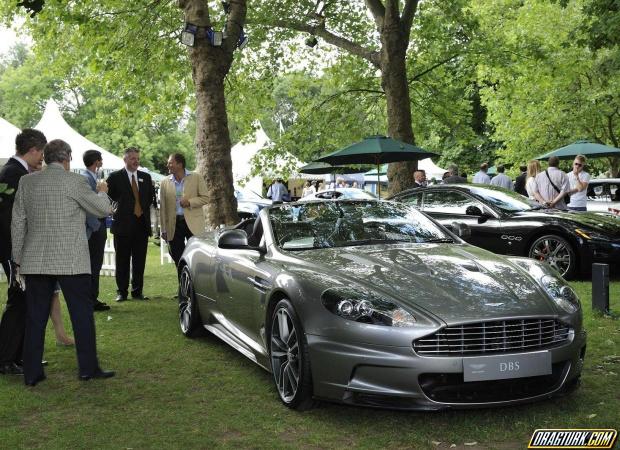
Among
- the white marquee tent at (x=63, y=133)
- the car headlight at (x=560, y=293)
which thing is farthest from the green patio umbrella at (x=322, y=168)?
the car headlight at (x=560, y=293)

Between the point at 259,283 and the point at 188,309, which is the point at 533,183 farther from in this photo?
the point at 259,283

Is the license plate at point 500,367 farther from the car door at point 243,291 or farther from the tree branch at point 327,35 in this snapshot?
the tree branch at point 327,35

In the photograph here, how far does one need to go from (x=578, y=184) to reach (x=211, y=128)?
690 cm

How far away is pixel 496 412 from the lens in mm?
4773

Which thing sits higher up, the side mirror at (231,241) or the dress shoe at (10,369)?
the side mirror at (231,241)

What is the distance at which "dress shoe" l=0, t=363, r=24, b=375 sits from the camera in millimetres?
6281

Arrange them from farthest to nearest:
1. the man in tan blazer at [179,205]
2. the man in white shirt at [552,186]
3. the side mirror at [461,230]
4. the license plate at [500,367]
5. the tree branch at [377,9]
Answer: the tree branch at [377,9] → the man in white shirt at [552,186] → the man in tan blazer at [179,205] → the side mirror at [461,230] → the license plate at [500,367]

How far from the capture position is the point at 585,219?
36.0ft

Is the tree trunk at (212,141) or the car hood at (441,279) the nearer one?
the car hood at (441,279)

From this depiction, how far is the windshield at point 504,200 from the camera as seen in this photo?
1170cm

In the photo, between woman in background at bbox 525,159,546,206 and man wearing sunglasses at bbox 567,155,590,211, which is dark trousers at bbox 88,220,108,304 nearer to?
woman in background at bbox 525,159,546,206

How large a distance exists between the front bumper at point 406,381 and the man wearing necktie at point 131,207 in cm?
587

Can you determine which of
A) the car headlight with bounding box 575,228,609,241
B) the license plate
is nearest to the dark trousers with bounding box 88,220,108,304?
the license plate

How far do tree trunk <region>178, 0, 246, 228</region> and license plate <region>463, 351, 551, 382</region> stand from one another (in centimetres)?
791
